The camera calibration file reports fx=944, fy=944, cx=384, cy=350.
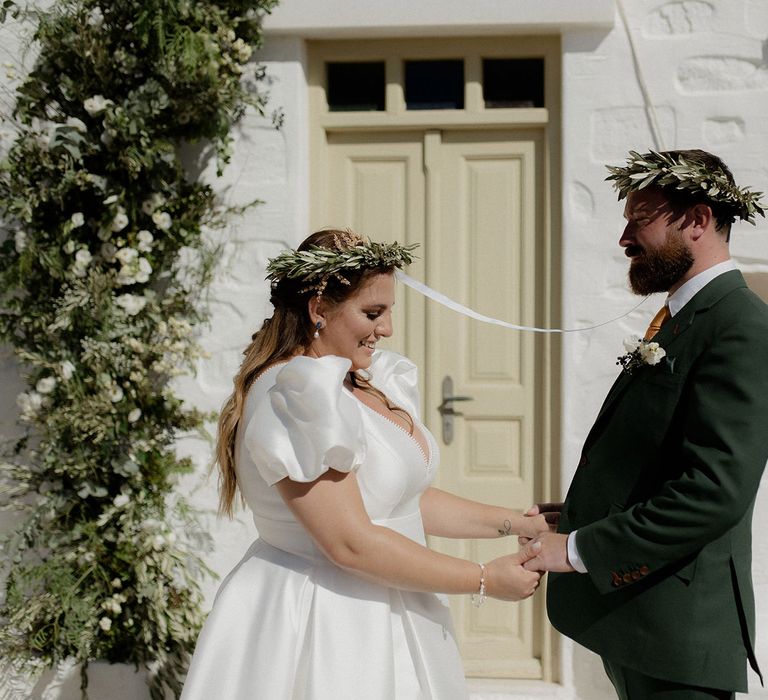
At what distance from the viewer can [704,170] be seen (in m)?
2.14

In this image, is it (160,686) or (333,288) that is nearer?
(333,288)

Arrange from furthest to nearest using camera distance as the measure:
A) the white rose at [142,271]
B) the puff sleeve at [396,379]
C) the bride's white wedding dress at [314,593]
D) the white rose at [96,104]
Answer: the white rose at [142,271] → the white rose at [96,104] → the puff sleeve at [396,379] → the bride's white wedding dress at [314,593]

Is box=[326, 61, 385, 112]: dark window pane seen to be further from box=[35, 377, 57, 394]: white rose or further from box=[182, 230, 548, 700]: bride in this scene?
box=[182, 230, 548, 700]: bride

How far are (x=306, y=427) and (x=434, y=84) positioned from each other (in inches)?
93.7

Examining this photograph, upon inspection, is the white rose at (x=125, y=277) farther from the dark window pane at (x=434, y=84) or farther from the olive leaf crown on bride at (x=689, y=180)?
the olive leaf crown on bride at (x=689, y=180)

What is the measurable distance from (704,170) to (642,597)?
0.98 metres

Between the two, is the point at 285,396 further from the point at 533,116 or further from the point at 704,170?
the point at 533,116

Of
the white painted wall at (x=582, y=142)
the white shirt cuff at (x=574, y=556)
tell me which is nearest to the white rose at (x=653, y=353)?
the white shirt cuff at (x=574, y=556)

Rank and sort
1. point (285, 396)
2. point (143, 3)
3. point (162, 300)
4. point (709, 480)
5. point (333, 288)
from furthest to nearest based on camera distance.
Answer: point (162, 300)
point (143, 3)
point (333, 288)
point (285, 396)
point (709, 480)

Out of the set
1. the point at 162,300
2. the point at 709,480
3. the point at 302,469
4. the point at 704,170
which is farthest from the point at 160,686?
the point at 704,170

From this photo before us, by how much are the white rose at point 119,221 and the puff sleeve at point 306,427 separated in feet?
5.85

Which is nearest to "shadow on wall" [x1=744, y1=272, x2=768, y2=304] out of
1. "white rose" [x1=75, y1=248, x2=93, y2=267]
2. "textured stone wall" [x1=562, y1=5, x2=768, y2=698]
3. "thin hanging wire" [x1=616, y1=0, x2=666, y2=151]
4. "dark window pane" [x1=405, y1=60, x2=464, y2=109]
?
"textured stone wall" [x1=562, y1=5, x2=768, y2=698]

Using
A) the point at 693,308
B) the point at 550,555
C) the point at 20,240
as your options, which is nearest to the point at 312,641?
the point at 550,555

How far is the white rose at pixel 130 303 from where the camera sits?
3660 mm
